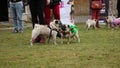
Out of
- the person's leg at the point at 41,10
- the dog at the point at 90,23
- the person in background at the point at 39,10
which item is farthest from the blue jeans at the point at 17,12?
the person's leg at the point at 41,10

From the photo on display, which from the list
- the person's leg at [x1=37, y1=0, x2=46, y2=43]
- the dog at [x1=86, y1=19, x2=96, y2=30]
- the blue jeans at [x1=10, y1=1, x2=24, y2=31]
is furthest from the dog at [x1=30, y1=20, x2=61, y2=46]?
the dog at [x1=86, y1=19, x2=96, y2=30]

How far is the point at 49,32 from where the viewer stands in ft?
35.9

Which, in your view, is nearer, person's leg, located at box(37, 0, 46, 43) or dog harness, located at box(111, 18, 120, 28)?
person's leg, located at box(37, 0, 46, 43)

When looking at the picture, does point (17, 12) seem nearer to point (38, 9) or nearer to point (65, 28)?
point (38, 9)

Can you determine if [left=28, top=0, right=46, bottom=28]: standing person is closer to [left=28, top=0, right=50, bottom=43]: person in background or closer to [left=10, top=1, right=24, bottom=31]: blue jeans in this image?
[left=28, top=0, right=50, bottom=43]: person in background

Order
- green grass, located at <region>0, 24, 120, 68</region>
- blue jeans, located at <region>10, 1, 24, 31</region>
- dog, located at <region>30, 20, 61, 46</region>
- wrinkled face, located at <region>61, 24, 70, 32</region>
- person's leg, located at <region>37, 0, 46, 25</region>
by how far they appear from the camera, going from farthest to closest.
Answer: blue jeans, located at <region>10, 1, 24, 31</region>, person's leg, located at <region>37, 0, 46, 25</region>, wrinkled face, located at <region>61, 24, 70, 32</region>, dog, located at <region>30, 20, 61, 46</region>, green grass, located at <region>0, 24, 120, 68</region>

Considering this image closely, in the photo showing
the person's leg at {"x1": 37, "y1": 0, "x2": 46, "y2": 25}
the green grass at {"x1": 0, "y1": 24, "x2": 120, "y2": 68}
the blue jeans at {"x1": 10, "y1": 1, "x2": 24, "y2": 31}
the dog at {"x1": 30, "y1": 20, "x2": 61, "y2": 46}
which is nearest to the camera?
the green grass at {"x1": 0, "y1": 24, "x2": 120, "y2": 68}

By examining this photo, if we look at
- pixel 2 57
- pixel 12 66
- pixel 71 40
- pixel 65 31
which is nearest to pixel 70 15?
pixel 71 40

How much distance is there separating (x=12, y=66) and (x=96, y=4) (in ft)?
33.9

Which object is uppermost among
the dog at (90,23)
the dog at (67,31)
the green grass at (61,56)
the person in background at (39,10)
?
the person in background at (39,10)

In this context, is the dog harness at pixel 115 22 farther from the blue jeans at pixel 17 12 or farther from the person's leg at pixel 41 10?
the person's leg at pixel 41 10

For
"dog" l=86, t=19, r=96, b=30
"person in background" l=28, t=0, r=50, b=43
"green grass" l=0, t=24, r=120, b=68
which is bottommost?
Answer: "green grass" l=0, t=24, r=120, b=68

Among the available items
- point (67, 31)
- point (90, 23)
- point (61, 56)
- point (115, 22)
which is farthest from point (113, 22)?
point (61, 56)

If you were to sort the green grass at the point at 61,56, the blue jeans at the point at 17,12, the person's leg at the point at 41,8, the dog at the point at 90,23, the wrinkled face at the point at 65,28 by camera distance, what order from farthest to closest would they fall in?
the dog at the point at 90,23, the blue jeans at the point at 17,12, the person's leg at the point at 41,8, the wrinkled face at the point at 65,28, the green grass at the point at 61,56
